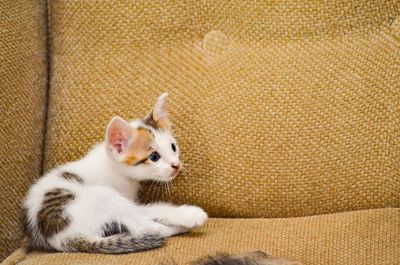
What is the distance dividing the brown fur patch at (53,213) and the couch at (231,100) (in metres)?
0.09

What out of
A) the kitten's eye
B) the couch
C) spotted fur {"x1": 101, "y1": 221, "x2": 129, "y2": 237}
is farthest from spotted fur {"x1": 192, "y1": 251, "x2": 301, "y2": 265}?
the kitten's eye

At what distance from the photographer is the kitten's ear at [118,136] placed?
130 centimetres

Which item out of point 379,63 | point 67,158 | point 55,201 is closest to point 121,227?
point 55,201

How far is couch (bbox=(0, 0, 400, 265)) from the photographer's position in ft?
4.45

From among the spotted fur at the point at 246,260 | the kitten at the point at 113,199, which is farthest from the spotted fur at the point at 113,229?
the spotted fur at the point at 246,260

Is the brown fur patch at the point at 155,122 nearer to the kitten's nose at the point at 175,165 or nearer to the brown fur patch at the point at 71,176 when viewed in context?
the kitten's nose at the point at 175,165

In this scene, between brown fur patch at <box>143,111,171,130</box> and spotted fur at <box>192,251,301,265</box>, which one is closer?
spotted fur at <box>192,251,301,265</box>

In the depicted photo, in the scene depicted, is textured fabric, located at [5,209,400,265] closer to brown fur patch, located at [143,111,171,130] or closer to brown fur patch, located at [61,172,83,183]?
brown fur patch, located at [61,172,83,183]

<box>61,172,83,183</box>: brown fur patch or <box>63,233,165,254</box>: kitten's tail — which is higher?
<box>61,172,83,183</box>: brown fur patch

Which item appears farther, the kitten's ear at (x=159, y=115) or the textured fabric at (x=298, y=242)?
the kitten's ear at (x=159, y=115)

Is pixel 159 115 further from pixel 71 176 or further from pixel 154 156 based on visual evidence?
pixel 71 176

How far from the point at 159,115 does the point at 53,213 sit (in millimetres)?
401

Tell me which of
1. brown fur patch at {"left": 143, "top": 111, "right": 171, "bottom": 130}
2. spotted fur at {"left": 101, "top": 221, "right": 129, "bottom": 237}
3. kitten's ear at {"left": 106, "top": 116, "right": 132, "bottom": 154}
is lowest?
spotted fur at {"left": 101, "top": 221, "right": 129, "bottom": 237}

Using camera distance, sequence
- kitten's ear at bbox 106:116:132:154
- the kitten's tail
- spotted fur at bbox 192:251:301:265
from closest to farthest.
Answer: spotted fur at bbox 192:251:301:265
the kitten's tail
kitten's ear at bbox 106:116:132:154
